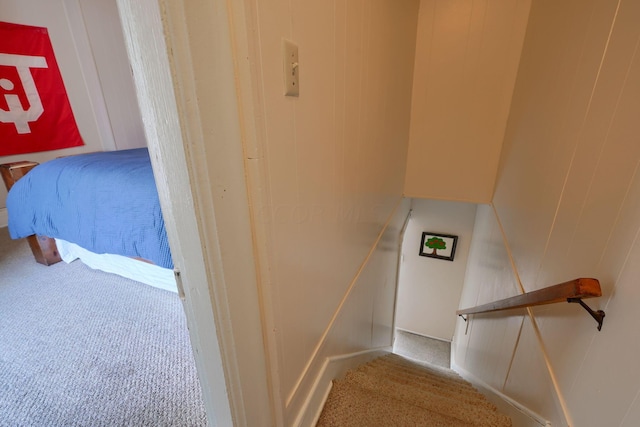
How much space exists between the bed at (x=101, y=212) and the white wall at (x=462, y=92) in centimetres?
238

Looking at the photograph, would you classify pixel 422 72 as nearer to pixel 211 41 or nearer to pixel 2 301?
pixel 211 41

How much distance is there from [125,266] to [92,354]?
2.42 feet

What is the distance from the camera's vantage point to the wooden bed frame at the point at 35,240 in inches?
89.0

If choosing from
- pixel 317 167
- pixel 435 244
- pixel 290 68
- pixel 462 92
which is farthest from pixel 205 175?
pixel 435 244

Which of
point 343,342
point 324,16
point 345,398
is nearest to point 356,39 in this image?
point 324,16

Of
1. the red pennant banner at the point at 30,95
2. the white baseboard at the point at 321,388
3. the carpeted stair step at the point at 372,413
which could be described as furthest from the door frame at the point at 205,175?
the red pennant banner at the point at 30,95

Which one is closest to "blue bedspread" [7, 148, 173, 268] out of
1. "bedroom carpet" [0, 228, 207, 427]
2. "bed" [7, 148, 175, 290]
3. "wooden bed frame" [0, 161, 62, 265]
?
"bed" [7, 148, 175, 290]

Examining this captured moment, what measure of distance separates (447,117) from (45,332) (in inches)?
133

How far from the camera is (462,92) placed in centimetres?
248

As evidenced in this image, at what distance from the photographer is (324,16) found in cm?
82

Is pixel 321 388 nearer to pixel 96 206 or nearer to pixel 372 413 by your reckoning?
pixel 372 413

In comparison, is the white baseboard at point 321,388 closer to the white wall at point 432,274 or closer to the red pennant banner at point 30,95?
the white wall at point 432,274

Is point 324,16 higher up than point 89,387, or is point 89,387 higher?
point 324,16

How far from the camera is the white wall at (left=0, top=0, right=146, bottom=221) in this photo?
304 centimetres
